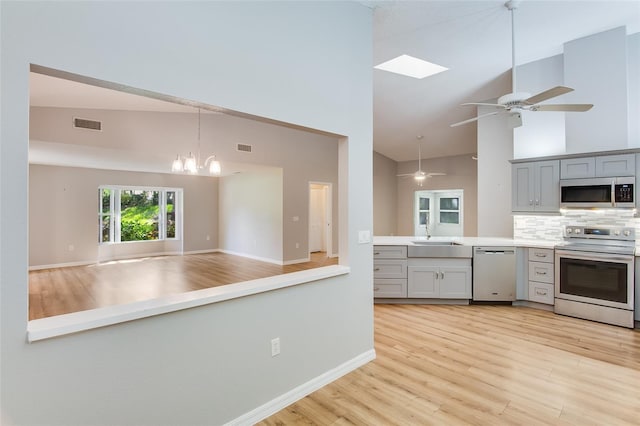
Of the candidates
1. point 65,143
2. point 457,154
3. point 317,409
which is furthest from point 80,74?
point 457,154

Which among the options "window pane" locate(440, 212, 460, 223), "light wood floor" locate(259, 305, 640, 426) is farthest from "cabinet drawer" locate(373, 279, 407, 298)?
"window pane" locate(440, 212, 460, 223)

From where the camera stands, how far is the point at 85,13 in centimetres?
149

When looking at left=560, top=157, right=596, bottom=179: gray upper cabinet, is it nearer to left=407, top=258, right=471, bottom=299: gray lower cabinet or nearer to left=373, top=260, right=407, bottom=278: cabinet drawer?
left=407, top=258, right=471, bottom=299: gray lower cabinet

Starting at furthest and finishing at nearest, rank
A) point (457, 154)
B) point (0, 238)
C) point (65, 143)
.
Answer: point (457, 154)
point (65, 143)
point (0, 238)

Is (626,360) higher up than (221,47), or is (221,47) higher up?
(221,47)

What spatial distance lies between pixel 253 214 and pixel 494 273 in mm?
5990

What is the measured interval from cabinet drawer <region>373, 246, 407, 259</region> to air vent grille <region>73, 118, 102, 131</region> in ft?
15.2

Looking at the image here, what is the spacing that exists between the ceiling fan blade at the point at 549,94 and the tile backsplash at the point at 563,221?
7.40ft

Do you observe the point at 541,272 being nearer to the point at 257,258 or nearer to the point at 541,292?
the point at 541,292

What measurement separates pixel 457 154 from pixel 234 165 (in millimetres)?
5803

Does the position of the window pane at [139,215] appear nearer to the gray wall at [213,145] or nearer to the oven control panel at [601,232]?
the gray wall at [213,145]

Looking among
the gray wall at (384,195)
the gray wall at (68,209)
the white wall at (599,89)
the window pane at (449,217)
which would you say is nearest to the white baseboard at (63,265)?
the gray wall at (68,209)

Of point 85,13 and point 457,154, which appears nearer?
point 85,13

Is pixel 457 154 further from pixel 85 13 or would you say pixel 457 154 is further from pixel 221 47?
pixel 85 13
